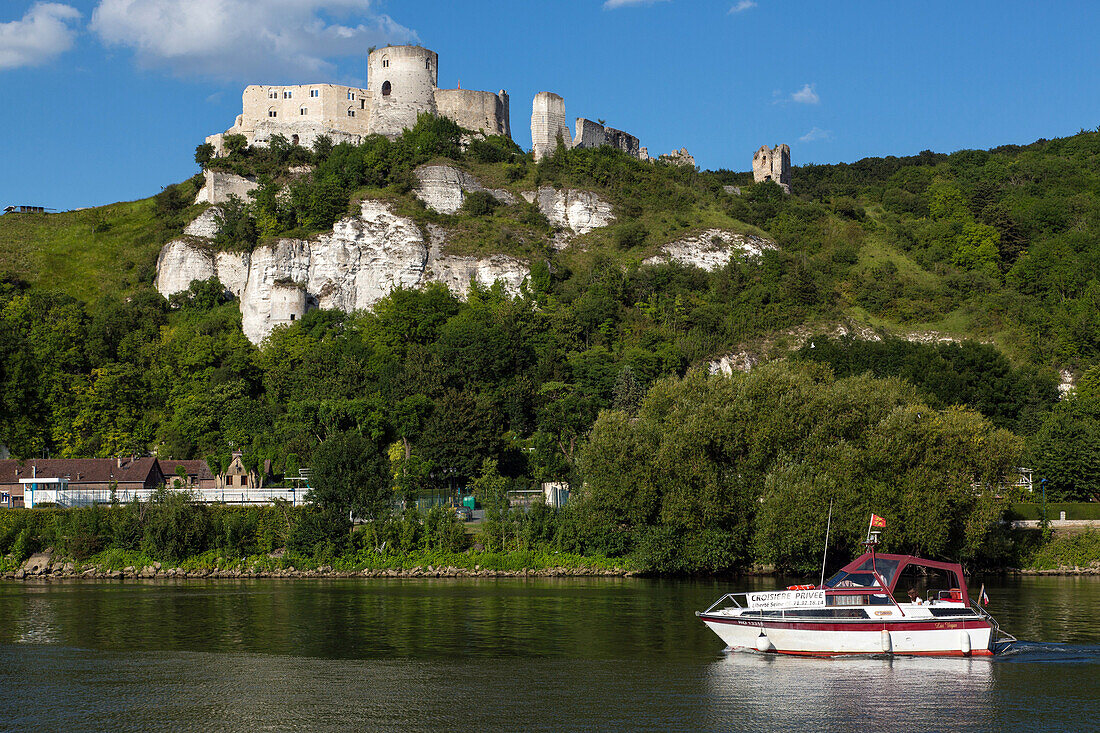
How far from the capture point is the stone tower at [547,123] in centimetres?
12206

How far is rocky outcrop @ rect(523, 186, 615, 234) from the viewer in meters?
113

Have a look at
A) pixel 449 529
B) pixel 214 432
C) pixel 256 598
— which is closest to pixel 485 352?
pixel 214 432

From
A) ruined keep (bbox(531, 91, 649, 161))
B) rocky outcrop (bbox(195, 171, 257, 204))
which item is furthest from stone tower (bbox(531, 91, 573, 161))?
rocky outcrop (bbox(195, 171, 257, 204))

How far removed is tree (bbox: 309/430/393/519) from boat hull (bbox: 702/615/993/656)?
1092 inches

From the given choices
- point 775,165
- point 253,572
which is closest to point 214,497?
point 253,572

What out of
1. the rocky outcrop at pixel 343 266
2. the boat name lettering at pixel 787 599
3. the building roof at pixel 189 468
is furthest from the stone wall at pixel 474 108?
the boat name lettering at pixel 787 599

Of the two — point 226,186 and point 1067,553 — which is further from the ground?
point 226,186

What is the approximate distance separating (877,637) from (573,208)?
288 ft

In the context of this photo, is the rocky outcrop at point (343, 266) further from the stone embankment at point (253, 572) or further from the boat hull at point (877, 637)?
the boat hull at point (877, 637)

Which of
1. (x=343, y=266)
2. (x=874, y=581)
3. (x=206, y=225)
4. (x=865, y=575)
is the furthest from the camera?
(x=206, y=225)

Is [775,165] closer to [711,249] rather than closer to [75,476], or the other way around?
[711,249]

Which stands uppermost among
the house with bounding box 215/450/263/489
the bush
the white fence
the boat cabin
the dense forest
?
the bush

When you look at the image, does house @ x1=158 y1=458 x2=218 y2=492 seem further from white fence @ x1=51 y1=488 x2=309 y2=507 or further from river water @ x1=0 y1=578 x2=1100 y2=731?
Result: river water @ x1=0 y1=578 x2=1100 y2=731

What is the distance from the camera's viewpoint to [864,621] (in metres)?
29.9
